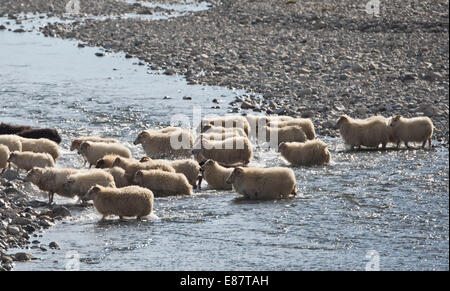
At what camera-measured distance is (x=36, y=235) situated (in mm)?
12984

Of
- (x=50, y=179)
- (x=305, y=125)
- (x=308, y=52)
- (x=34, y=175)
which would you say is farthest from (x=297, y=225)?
(x=308, y=52)

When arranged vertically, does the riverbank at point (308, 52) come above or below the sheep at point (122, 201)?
above

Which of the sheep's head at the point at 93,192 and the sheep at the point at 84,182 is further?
the sheep at the point at 84,182

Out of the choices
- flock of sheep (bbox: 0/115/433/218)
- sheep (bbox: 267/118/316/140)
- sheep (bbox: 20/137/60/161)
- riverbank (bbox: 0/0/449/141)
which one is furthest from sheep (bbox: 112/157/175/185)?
riverbank (bbox: 0/0/449/141)

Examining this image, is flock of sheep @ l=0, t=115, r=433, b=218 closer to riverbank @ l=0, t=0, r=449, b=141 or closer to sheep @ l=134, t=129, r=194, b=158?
sheep @ l=134, t=129, r=194, b=158

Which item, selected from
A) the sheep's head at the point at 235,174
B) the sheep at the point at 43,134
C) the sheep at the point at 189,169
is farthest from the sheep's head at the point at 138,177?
the sheep at the point at 43,134

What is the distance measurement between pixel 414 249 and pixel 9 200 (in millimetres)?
6493

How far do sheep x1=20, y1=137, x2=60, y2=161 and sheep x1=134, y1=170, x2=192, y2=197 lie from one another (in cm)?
324

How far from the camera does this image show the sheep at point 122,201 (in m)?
13.7

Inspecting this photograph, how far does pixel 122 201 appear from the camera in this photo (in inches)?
539

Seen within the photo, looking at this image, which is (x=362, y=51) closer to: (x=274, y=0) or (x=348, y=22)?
(x=348, y=22)

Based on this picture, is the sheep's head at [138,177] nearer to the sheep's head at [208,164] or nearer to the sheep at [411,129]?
the sheep's head at [208,164]

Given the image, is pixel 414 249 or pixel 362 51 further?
pixel 362 51
